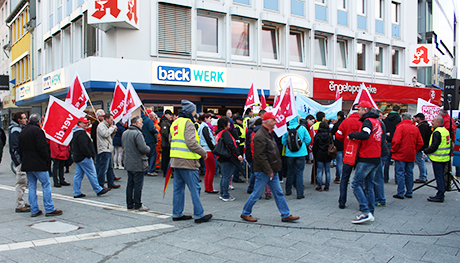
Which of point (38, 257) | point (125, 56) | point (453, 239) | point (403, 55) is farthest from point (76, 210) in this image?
point (403, 55)

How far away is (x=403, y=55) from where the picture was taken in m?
24.9

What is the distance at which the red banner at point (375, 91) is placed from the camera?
19.8 meters

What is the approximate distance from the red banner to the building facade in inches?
2.7

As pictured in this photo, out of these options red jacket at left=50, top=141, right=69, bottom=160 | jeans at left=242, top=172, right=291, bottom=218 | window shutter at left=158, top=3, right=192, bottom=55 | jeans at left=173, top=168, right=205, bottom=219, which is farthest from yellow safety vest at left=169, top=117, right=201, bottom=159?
window shutter at left=158, top=3, right=192, bottom=55

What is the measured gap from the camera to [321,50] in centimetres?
2108

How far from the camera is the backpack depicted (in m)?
8.03

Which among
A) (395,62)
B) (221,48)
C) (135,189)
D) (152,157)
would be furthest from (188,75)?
(395,62)

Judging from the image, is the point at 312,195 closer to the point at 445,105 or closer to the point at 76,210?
the point at 445,105

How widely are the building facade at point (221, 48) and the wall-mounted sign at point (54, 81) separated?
52 millimetres

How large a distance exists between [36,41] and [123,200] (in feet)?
68.1

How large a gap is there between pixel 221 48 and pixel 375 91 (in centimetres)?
1020

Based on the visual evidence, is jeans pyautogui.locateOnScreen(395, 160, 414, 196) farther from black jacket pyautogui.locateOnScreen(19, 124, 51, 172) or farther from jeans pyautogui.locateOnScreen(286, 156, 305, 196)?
black jacket pyautogui.locateOnScreen(19, 124, 51, 172)

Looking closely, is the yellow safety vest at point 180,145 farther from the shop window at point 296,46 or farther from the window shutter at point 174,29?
the shop window at point 296,46

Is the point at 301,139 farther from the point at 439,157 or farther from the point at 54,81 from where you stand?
the point at 54,81
